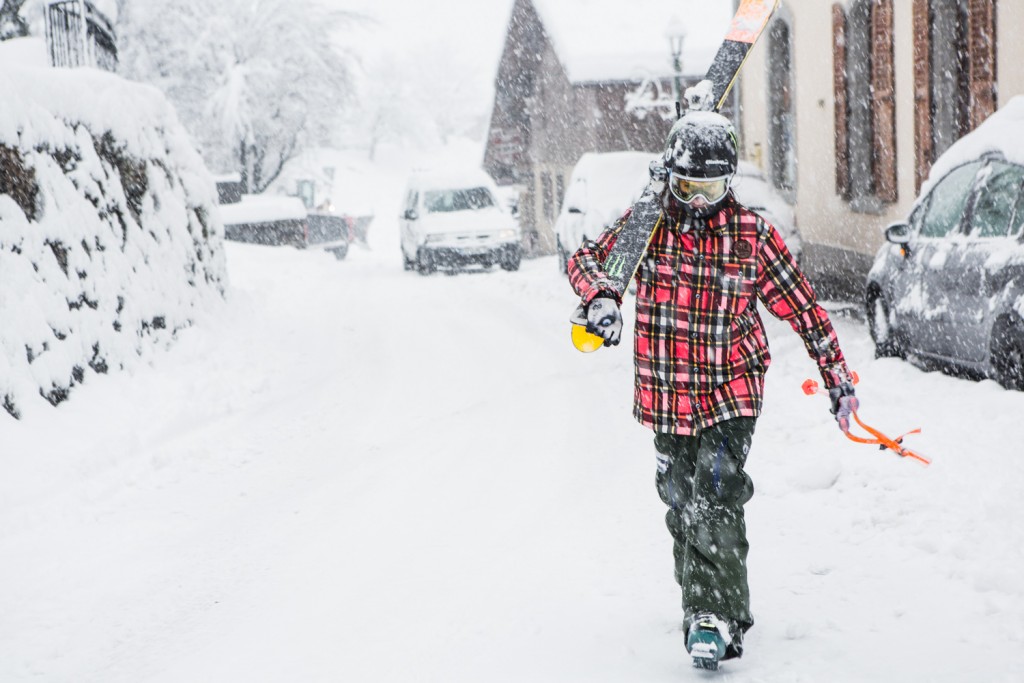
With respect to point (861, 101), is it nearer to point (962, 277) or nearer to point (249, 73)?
point (962, 277)

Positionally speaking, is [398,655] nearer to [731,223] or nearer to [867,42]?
[731,223]

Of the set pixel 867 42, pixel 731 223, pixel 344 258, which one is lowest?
pixel 344 258

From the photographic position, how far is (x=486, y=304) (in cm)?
1634

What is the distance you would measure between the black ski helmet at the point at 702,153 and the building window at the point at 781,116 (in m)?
17.6

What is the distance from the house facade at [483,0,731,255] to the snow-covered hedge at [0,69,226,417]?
16.3m

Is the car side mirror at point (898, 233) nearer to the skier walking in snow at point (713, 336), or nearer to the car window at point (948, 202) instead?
the car window at point (948, 202)

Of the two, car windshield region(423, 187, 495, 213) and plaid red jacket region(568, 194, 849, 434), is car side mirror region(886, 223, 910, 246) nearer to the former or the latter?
plaid red jacket region(568, 194, 849, 434)

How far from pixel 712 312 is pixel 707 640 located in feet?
3.35

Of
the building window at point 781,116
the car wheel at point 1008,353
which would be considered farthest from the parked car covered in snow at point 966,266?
the building window at point 781,116

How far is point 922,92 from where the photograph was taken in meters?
14.5

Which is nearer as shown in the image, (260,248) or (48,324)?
(48,324)

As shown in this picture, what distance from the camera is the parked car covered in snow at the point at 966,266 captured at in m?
7.18

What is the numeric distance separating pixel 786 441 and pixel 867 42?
11357 mm

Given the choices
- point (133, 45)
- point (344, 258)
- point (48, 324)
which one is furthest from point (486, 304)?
point (133, 45)
